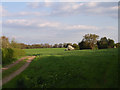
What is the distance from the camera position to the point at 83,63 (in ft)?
13.1

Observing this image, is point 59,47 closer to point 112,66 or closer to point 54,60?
point 54,60

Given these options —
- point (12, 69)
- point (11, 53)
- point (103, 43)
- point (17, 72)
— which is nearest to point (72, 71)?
point (103, 43)

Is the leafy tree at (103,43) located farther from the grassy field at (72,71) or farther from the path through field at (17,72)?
the path through field at (17,72)

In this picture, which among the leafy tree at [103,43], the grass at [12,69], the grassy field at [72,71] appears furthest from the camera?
the leafy tree at [103,43]

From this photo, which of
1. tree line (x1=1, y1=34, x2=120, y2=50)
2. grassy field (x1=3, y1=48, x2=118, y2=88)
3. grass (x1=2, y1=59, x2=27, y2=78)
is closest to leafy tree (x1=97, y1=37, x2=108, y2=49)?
tree line (x1=1, y1=34, x2=120, y2=50)

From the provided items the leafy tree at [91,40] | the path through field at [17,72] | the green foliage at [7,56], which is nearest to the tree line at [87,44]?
the leafy tree at [91,40]

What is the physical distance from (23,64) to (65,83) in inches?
64.6

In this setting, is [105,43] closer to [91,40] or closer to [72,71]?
[91,40]

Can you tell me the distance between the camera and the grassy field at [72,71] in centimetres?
350

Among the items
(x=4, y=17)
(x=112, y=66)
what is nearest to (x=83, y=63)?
(x=112, y=66)

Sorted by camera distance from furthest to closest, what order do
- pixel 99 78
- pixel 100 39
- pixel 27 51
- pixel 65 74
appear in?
pixel 27 51
pixel 100 39
pixel 65 74
pixel 99 78

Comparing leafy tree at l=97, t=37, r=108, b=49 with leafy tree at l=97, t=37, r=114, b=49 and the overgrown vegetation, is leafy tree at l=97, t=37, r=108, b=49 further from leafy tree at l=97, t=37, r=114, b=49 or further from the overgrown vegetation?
the overgrown vegetation

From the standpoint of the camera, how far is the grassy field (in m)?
3.50

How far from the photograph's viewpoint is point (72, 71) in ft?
12.9
